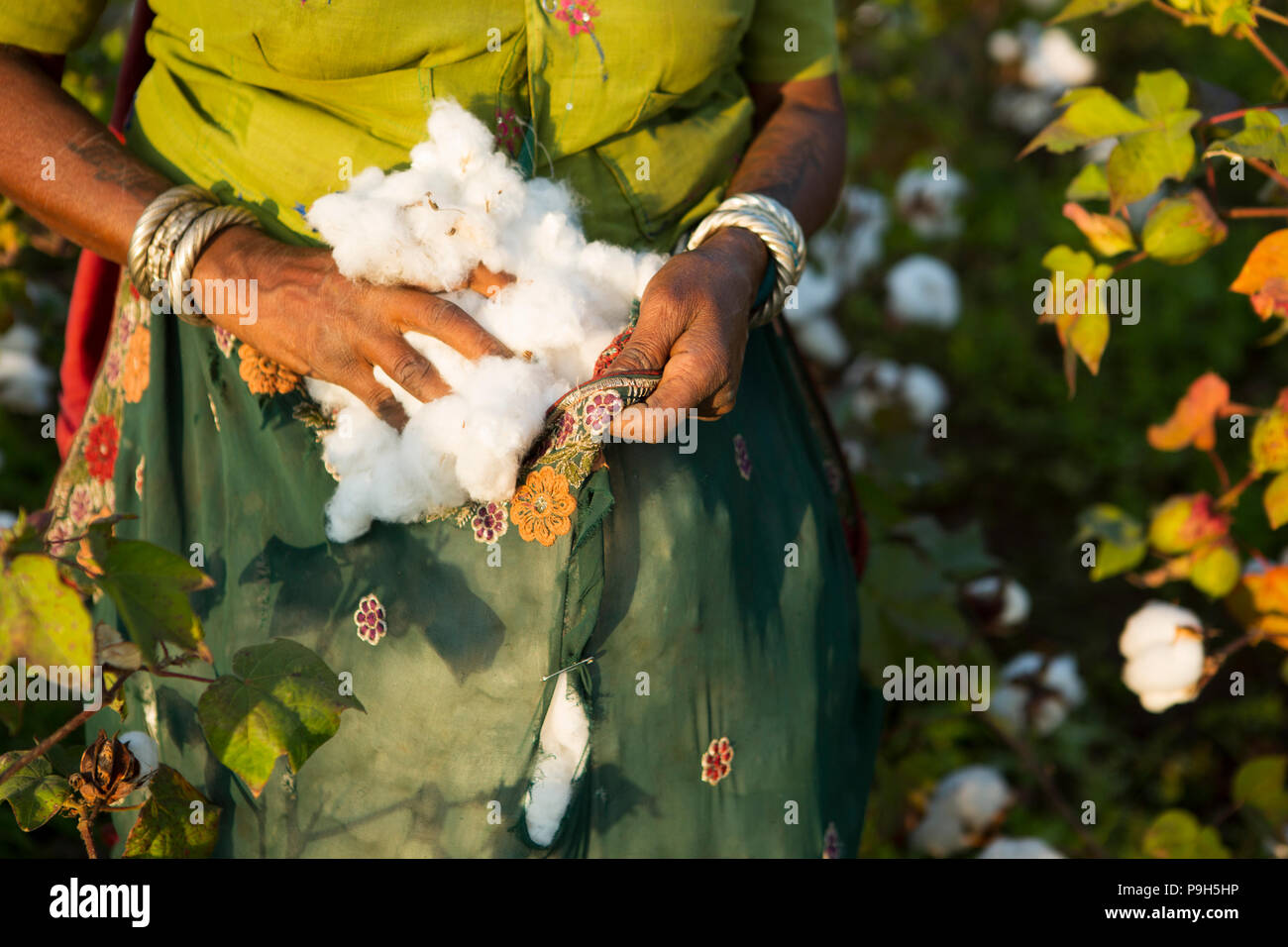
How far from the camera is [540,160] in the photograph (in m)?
1.29

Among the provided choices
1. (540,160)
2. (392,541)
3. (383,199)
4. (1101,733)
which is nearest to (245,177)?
(383,199)

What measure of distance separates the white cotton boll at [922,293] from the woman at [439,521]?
7.12ft

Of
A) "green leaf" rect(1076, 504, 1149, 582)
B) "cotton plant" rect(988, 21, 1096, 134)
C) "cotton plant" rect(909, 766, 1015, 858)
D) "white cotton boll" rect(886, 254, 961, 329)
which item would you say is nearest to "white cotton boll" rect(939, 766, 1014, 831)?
"cotton plant" rect(909, 766, 1015, 858)

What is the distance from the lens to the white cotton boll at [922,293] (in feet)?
11.2

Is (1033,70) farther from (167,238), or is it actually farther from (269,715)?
(269,715)

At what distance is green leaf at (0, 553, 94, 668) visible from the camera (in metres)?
0.93

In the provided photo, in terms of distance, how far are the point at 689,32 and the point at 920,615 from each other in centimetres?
120

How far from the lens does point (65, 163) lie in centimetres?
123

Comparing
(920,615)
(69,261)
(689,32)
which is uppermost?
(69,261)

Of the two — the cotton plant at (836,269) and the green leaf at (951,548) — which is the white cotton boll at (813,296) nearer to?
the cotton plant at (836,269)

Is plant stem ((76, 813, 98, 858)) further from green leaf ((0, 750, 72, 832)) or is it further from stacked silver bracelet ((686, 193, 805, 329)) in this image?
stacked silver bracelet ((686, 193, 805, 329))

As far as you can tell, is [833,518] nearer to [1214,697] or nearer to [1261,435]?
[1261,435]

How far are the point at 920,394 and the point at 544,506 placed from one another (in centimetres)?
210

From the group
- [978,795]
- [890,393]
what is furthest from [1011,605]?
[890,393]
